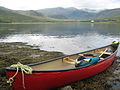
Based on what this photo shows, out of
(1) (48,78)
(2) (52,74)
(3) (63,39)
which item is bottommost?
(3) (63,39)

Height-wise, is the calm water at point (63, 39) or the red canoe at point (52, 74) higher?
the red canoe at point (52, 74)

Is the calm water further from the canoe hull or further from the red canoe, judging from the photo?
the canoe hull

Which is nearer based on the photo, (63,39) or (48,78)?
(48,78)

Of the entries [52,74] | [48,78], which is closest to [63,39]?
[52,74]

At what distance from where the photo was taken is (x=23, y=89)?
8.41 m

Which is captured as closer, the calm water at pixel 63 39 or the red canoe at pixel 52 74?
the red canoe at pixel 52 74

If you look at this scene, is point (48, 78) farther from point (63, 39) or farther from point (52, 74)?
point (63, 39)

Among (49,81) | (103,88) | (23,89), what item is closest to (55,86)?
(49,81)

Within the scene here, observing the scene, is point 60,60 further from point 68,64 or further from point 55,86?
point 55,86

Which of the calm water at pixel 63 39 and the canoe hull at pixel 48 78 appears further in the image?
the calm water at pixel 63 39

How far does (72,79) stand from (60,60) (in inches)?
107

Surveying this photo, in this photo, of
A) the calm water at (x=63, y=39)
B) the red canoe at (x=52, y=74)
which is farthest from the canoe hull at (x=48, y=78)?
the calm water at (x=63, y=39)

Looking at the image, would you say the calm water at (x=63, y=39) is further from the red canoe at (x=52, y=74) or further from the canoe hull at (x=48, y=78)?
the canoe hull at (x=48, y=78)

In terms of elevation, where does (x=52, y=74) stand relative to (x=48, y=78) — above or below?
above
